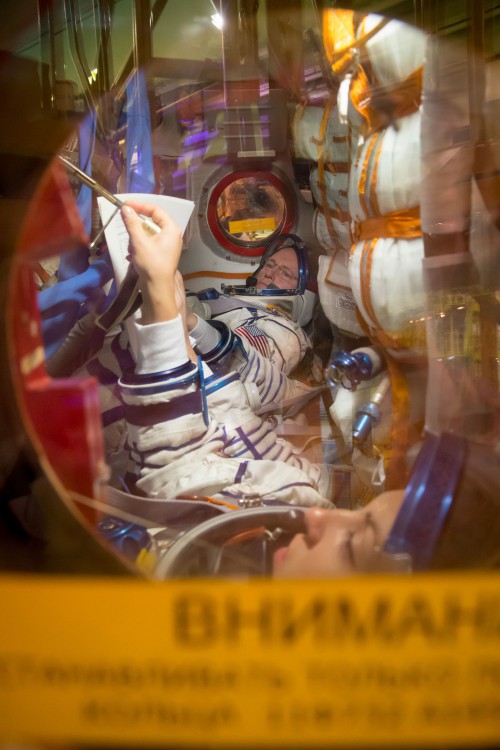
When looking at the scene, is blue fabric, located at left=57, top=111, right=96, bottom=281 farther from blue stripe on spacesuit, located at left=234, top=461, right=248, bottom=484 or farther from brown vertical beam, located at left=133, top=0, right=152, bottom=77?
blue stripe on spacesuit, located at left=234, top=461, right=248, bottom=484

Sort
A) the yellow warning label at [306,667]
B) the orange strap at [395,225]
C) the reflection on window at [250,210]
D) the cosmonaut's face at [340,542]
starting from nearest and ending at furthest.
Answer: the yellow warning label at [306,667] < the cosmonaut's face at [340,542] < the orange strap at [395,225] < the reflection on window at [250,210]

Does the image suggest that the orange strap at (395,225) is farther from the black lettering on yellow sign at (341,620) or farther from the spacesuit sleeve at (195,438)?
the black lettering on yellow sign at (341,620)

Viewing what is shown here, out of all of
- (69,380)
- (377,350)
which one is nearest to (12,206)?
(69,380)

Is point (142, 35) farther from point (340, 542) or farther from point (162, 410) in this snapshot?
point (340, 542)

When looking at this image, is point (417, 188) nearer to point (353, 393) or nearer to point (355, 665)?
point (353, 393)

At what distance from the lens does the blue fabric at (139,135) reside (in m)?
0.67

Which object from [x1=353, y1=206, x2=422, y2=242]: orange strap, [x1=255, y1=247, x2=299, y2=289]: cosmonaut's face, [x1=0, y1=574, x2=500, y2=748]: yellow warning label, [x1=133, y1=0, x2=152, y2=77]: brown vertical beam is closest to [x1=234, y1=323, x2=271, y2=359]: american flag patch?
[x1=255, y1=247, x2=299, y2=289]: cosmonaut's face

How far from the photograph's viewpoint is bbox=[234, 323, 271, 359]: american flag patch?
798mm

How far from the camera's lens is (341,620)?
39cm

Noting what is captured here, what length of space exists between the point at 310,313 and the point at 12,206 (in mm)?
399

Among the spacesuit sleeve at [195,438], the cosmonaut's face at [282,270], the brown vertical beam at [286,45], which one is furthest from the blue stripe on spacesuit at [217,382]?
the brown vertical beam at [286,45]

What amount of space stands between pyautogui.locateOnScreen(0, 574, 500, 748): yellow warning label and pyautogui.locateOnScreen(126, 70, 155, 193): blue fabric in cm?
43

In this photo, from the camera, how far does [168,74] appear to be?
700mm

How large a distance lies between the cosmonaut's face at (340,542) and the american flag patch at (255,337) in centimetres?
25
